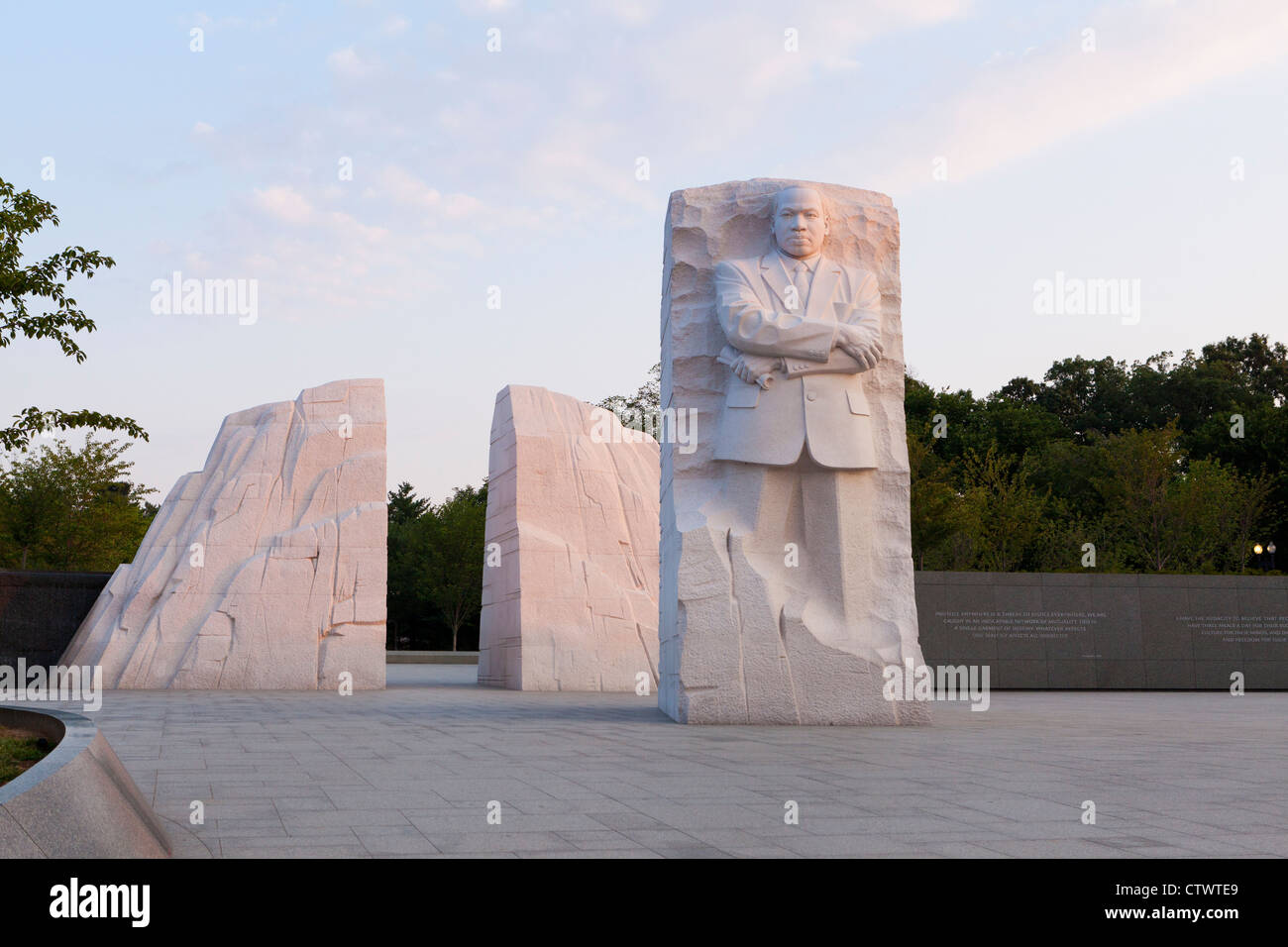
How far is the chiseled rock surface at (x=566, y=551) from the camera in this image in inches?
639

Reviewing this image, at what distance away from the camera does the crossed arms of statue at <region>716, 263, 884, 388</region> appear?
362 inches

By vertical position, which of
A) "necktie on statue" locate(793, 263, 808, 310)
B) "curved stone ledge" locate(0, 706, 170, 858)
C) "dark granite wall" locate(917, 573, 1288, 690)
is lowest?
"dark granite wall" locate(917, 573, 1288, 690)

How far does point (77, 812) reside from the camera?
9.25 ft

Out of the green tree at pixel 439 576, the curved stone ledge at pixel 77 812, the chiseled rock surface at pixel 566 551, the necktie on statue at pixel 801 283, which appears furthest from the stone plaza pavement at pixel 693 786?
the green tree at pixel 439 576

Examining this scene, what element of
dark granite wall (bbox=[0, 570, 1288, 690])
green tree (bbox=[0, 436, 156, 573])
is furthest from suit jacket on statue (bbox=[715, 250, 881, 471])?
green tree (bbox=[0, 436, 156, 573])

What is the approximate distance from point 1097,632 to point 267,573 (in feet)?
42.1

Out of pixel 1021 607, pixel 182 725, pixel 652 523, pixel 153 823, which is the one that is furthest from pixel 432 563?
pixel 153 823

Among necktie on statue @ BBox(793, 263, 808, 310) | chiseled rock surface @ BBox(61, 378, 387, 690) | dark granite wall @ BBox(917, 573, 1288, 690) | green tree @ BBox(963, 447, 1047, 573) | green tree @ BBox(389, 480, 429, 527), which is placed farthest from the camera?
green tree @ BBox(389, 480, 429, 527)

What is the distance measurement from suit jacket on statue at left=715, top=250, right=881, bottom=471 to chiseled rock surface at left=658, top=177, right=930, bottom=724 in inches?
8.5

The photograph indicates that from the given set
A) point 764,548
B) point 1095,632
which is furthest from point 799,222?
point 1095,632

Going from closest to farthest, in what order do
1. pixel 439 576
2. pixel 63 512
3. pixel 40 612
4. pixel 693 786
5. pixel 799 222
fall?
1. pixel 693 786
2. pixel 799 222
3. pixel 40 612
4. pixel 63 512
5. pixel 439 576

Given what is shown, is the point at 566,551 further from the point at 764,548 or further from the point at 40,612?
the point at 40,612

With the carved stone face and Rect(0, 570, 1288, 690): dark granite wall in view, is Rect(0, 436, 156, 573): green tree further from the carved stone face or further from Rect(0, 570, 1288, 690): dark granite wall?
the carved stone face
